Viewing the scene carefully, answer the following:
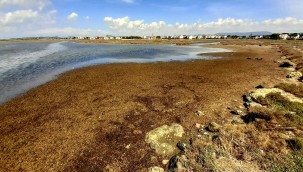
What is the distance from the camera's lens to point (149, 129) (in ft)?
47.1

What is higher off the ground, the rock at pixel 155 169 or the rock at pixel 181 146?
the rock at pixel 181 146

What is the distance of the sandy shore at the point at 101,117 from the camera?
11.4 metres

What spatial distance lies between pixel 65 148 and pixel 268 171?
399 inches

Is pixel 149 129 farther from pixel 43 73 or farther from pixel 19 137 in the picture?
pixel 43 73

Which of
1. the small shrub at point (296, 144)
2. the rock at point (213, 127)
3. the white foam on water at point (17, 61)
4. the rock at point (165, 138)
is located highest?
the small shrub at point (296, 144)

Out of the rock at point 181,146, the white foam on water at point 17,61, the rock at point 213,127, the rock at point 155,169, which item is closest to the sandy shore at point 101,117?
the rock at point 155,169

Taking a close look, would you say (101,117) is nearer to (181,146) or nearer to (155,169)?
(181,146)

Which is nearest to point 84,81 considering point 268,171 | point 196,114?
point 196,114

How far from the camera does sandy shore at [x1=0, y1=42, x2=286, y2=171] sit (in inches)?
A: 447

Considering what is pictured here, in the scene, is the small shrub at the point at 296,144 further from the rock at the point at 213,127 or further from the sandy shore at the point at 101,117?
the sandy shore at the point at 101,117

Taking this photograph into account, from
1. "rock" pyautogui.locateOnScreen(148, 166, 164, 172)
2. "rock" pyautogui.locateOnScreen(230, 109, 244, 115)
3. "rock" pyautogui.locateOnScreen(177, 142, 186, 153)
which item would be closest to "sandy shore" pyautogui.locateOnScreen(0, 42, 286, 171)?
"rock" pyautogui.locateOnScreen(148, 166, 164, 172)

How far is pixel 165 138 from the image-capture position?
12.8 meters

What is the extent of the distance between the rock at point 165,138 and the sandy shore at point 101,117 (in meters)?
0.45

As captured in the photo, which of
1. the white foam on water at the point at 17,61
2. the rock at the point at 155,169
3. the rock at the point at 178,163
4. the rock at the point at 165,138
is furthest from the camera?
the white foam on water at the point at 17,61
